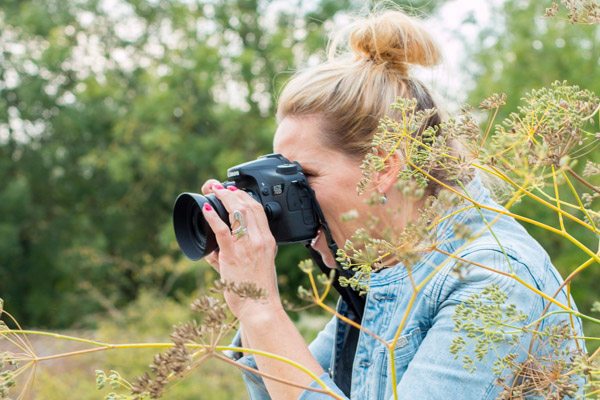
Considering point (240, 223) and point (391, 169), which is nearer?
point (391, 169)

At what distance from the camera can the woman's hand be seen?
36.2 inches

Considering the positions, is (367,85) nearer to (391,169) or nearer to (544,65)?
(391,169)

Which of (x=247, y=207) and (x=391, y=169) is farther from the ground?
(x=391, y=169)

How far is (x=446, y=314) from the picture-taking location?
0.81 m

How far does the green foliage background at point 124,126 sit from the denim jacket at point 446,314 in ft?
14.0

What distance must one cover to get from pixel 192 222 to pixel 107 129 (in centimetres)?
738

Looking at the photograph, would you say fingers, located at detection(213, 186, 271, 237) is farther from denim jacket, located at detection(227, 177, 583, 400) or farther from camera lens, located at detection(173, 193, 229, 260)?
denim jacket, located at detection(227, 177, 583, 400)

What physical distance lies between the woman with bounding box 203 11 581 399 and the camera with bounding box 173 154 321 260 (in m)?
0.03

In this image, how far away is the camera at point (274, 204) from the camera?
1.11 metres

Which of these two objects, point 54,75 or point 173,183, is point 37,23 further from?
point 173,183

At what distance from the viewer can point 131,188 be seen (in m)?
8.10

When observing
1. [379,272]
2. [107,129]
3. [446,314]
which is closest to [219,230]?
[379,272]

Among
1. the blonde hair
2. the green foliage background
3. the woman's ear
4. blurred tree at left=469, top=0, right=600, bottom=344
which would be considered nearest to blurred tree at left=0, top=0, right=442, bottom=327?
the green foliage background

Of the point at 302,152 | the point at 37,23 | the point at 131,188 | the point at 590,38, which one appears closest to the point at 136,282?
the point at 131,188
